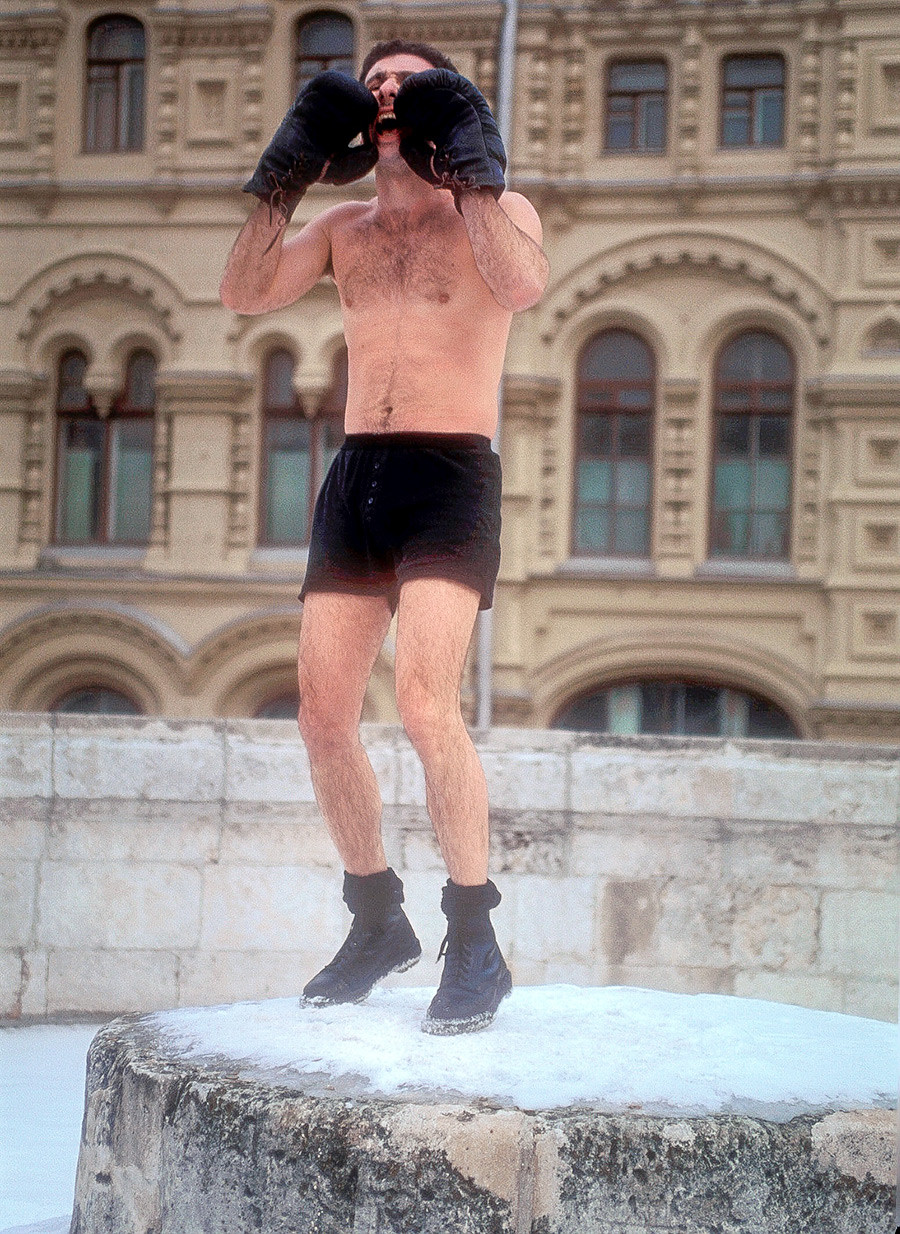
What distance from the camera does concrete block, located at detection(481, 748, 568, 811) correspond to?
4789 mm

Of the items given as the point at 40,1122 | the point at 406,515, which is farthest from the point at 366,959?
the point at 40,1122

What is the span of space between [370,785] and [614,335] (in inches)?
377

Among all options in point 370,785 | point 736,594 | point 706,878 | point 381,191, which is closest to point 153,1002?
point 706,878

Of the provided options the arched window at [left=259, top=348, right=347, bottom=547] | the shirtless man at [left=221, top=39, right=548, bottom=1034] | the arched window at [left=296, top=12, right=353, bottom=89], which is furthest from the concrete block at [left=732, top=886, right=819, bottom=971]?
the arched window at [left=296, top=12, right=353, bottom=89]

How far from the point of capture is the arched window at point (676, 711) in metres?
11.7

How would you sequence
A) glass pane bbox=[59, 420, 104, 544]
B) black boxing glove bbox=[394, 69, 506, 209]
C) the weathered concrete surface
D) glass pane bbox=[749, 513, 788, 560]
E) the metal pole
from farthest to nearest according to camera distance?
1. glass pane bbox=[59, 420, 104, 544]
2. glass pane bbox=[749, 513, 788, 560]
3. the metal pole
4. black boxing glove bbox=[394, 69, 506, 209]
5. the weathered concrete surface

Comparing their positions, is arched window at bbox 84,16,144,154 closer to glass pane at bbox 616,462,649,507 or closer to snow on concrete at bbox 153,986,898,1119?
glass pane at bbox 616,462,649,507

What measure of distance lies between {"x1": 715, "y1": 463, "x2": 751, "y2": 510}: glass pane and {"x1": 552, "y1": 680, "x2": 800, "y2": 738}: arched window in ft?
5.08

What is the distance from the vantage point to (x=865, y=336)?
11.5 meters

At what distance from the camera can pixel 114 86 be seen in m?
12.7

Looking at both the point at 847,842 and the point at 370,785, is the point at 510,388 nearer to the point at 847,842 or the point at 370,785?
the point at 847,842

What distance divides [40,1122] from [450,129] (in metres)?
2.72

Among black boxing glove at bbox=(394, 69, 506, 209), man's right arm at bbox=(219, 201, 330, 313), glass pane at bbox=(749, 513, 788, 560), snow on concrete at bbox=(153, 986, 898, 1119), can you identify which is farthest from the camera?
glass pane at bbox=(749, 513, 788, 560)

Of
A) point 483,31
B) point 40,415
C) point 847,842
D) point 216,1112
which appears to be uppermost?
point 483,31
